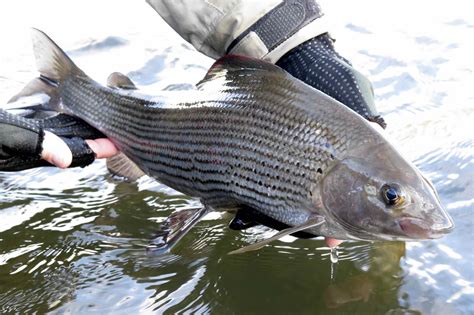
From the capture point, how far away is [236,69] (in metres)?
3.38

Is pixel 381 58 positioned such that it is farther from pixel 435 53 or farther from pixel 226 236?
pixel 226 236

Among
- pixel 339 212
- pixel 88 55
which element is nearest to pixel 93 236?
pixel 339 212

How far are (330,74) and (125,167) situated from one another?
1280 millimetres

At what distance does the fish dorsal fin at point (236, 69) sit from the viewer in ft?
10.7

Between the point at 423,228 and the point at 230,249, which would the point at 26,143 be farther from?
the point at 423,228

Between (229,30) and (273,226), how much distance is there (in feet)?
4.86

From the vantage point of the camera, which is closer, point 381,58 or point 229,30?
point 229,30

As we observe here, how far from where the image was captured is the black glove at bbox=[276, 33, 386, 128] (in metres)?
3.44

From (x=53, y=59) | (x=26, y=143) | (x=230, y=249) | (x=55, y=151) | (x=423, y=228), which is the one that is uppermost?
(x=53, y=59)

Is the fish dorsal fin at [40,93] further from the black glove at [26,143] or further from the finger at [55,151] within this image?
the finger at [55,151]

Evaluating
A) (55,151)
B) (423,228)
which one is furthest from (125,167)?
(423,228)

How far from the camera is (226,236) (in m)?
3.82

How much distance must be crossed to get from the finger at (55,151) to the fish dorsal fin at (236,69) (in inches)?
31.8

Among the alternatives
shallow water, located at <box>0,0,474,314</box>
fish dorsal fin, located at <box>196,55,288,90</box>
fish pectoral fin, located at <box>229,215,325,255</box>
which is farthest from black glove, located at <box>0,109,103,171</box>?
fish pectoral fin, located at <box>229,215,325,255</box>
